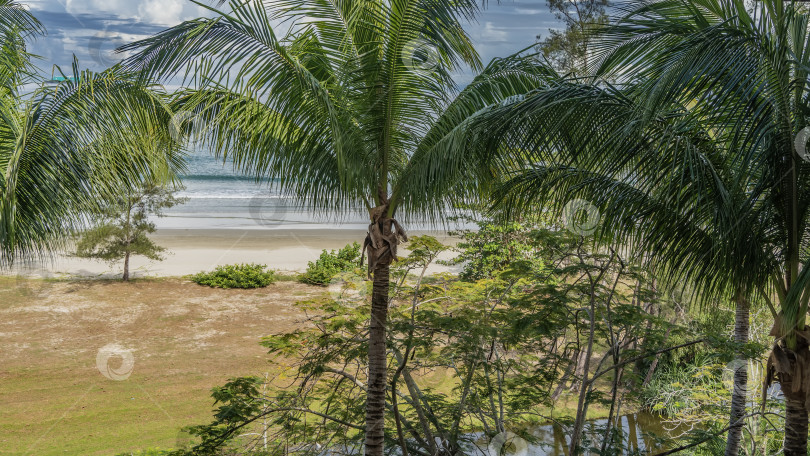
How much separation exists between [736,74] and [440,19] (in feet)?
4.72

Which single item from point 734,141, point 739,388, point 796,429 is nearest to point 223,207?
point 739,388

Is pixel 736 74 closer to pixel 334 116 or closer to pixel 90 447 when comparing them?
pixel 334 116

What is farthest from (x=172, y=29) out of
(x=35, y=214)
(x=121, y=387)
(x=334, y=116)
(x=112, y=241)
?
(x=112, y=241)

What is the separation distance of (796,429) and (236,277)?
8052 mm

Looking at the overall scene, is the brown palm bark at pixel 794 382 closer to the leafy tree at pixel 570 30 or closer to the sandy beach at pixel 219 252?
the leafy tree at pixel 570 30

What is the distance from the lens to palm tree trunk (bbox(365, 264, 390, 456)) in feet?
12.9

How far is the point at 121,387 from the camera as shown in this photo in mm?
7660

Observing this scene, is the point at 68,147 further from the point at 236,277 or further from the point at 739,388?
the point at 236,277

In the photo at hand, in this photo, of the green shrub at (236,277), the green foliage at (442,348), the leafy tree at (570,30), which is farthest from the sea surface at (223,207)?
the green foliage at (442,348)

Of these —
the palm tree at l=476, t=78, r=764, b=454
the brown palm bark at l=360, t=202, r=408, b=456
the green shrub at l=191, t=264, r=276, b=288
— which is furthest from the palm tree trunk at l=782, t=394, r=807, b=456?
the green shrub at l=191, t=264, r=276, b=288

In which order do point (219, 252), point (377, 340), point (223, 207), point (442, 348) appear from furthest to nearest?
1. point (223, 207)
2. point (219, 252)
3. point (442, 348)
4. point (377, 340)

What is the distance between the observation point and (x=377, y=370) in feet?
13.1

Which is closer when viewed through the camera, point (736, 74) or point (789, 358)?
point (736, 74)

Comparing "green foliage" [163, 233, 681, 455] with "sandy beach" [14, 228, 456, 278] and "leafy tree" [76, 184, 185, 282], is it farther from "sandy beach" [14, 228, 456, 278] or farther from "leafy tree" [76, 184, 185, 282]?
"leafy tree" [76, 184, 185, 282]
